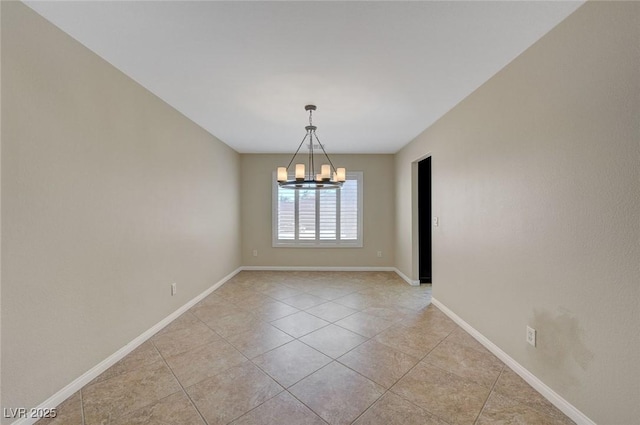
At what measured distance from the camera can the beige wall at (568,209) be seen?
1.33 m

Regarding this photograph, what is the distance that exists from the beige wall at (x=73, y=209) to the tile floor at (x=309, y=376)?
358 millimetres

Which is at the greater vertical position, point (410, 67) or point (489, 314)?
point (410, 67)

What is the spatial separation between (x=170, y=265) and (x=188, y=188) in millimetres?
1011

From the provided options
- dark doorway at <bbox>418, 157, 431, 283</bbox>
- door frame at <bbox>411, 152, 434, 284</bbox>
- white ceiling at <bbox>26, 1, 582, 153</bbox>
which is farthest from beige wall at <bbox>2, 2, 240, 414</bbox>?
dark doorway at <bbox>418, 157, 431, 283</bbox>

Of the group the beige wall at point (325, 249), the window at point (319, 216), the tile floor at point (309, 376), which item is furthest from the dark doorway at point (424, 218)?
the tile floor at point (309, 376)

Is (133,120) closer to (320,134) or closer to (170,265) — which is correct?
(170,265)

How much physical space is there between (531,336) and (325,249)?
153 inches

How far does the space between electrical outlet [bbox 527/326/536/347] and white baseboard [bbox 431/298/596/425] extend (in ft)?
0.75

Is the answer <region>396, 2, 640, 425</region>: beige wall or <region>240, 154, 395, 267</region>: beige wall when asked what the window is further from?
<region>396, 2, 640, 425</region>: beige wall

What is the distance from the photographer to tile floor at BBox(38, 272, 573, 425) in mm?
1609

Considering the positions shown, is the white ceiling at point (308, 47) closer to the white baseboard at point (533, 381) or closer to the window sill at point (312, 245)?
the white baseboard at point (533, 381)

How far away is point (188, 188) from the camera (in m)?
3.36

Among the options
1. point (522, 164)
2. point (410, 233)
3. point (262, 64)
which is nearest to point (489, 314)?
point (522, 164)

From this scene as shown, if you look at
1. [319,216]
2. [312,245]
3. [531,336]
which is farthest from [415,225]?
[531,336]
